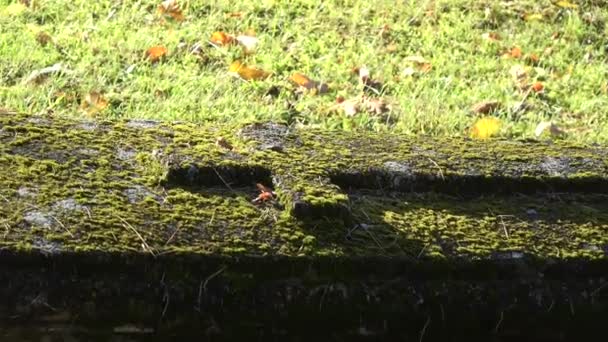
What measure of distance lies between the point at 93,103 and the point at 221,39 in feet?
3.18

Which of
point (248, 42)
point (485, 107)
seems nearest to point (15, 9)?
point (248, 42)

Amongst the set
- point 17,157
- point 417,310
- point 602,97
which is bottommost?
point 602,97

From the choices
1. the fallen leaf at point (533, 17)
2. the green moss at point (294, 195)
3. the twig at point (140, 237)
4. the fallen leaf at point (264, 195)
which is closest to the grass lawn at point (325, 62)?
the fallen leaf at point (533, 17)

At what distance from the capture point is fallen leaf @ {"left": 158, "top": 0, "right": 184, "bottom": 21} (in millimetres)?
4902

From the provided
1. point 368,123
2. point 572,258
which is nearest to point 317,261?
point 572,258

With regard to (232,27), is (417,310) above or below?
above

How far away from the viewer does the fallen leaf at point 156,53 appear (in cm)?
439

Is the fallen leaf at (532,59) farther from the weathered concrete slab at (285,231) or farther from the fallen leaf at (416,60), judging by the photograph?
the weathered concrete slab at (285,231)

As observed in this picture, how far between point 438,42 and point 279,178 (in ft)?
9.10

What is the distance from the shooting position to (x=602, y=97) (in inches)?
185

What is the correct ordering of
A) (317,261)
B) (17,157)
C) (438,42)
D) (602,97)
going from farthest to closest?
(438,42) → (602,97) → (17,157) → (317,261)

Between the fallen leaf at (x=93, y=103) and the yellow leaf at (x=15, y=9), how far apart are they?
962mm

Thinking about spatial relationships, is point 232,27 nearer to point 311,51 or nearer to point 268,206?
point 311,51

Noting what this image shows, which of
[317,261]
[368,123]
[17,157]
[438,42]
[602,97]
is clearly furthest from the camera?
[438,42]
